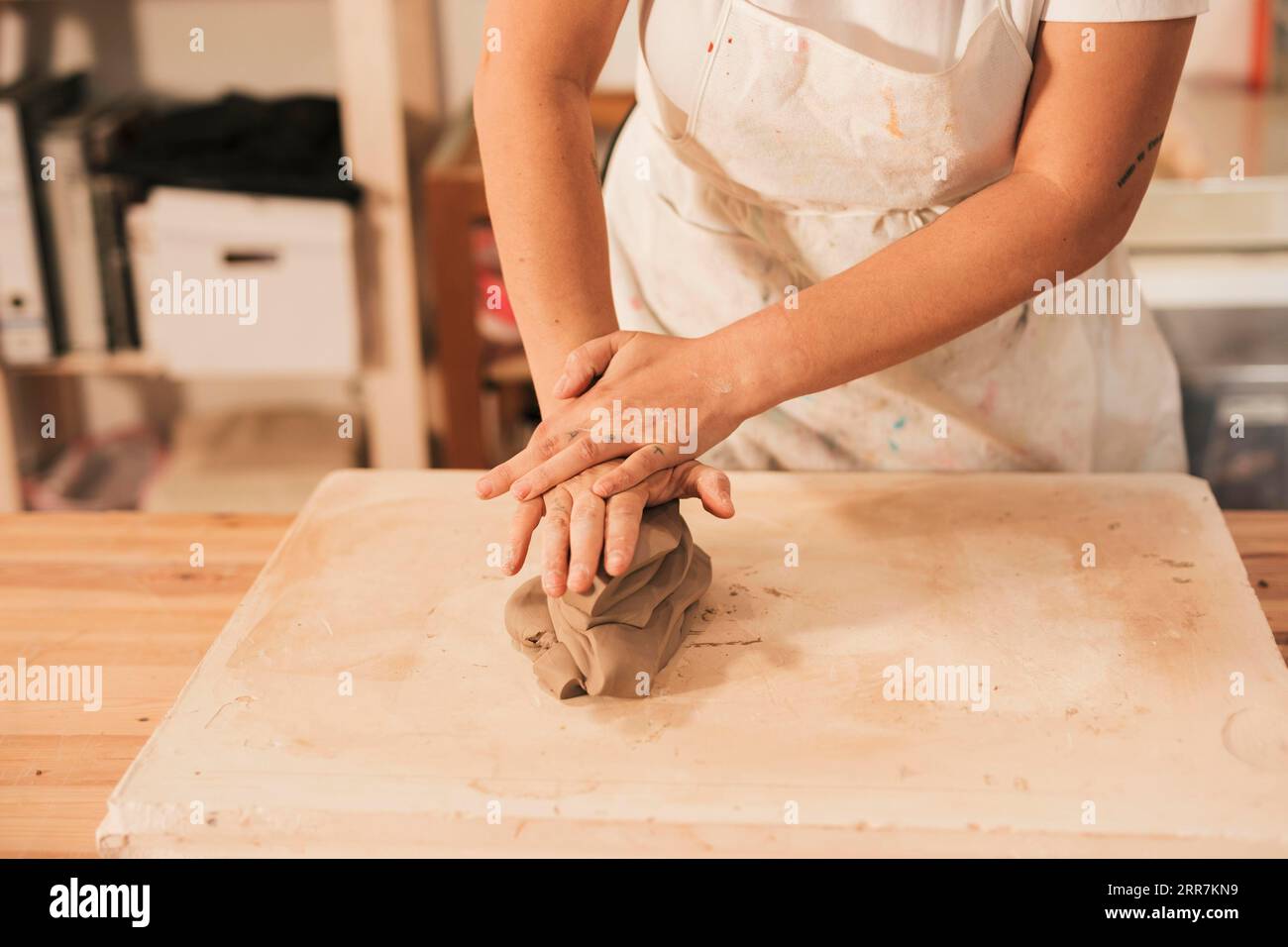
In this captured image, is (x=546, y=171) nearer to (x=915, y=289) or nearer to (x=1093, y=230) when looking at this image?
(x=915, y=289)

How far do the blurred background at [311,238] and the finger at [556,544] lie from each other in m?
1.24

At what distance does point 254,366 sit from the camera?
2139 millimetres

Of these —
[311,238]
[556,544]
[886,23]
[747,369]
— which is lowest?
[556,544]

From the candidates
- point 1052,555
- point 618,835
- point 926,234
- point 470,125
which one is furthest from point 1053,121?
point 470,125

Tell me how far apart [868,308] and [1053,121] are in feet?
0.67

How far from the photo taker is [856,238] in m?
1.16

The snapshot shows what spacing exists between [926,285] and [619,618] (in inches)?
13.5

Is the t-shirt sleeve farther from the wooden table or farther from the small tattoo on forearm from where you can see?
the wooden table

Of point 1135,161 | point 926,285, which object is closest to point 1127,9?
point 1135,161

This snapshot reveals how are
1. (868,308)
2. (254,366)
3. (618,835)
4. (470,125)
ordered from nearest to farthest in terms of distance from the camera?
1. (618,835)
2. (868,308)
3. (254,366)
4. (470,125)

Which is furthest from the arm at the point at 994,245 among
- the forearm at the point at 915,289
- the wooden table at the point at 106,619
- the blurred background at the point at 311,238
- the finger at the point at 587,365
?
the blurred background at the point at 311,238

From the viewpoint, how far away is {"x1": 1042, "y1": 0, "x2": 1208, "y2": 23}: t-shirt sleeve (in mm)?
895

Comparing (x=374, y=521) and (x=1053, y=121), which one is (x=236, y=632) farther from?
(x=1053, y=121)

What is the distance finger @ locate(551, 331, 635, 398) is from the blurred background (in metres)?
1.14
